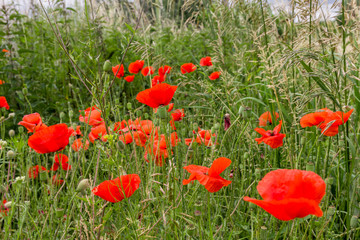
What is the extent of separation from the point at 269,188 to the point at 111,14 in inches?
201

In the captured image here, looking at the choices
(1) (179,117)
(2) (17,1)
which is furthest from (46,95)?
(1) (179,117)

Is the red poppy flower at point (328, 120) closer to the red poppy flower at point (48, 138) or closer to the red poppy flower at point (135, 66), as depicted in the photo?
the red poppy flower at point (48, 138)

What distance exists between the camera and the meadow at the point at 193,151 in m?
1.01

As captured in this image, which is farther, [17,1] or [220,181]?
[17,1]

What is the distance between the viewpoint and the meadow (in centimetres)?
101

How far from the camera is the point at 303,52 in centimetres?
120

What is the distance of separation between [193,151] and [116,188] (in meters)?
0.61

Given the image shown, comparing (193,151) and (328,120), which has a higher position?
(328,120)

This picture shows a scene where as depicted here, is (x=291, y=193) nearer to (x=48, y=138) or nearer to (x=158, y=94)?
(x=158, y=94)

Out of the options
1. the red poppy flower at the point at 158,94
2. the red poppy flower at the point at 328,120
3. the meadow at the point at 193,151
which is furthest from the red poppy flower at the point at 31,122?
the red poppy flower at the point at 328,120

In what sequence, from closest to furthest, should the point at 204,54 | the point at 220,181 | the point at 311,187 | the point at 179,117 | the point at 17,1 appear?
the point at 311,187 → the point at 220,181 → the point at 179,117 → the point at 17,1 → the point at 204,54

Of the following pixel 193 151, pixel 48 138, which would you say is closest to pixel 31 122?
pixel 48 138

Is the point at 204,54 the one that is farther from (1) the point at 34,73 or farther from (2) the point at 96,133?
(2) the point at 96,133

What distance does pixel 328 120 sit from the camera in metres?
1.13
